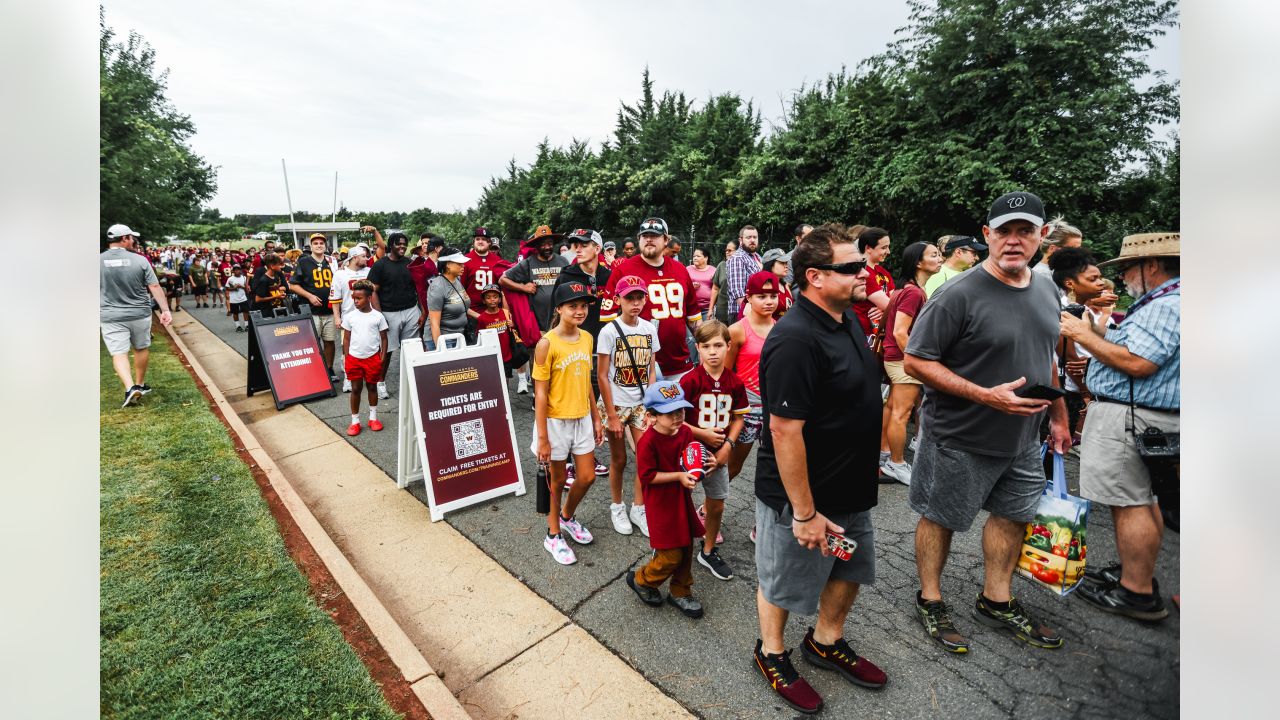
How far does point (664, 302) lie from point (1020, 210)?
272 centimetres

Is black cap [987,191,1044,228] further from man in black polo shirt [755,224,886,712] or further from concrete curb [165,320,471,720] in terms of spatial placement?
concrete curb [165,320,471,720]

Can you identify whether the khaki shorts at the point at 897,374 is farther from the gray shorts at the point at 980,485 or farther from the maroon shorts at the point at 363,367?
the maroon shorts at the point at 363,367

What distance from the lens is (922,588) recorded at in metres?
3.02

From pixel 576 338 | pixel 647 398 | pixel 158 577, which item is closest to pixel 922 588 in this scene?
pixel 647 398

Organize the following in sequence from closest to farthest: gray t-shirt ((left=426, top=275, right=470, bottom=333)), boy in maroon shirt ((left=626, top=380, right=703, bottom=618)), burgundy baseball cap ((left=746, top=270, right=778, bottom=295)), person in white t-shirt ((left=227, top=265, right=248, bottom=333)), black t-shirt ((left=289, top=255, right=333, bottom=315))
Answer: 1. boy in maroon shirt ((left=626, top=380, right=703, bottom=618))
2. burgundy baseball cap ((left=746, top=270, right=778, bottom=295))
3. gray t-shirt ((left=426, top=275, right=470, bottom=333))
4. black t-shirt ((left=289, top=255, right=333, bottom=315))
5. person in white t-shirt ((left=227, top=265, right=248, bottom=333))

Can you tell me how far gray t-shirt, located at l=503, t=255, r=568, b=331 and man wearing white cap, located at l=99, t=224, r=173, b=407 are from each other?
4.03 m

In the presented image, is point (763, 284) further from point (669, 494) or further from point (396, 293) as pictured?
point (396, 293)

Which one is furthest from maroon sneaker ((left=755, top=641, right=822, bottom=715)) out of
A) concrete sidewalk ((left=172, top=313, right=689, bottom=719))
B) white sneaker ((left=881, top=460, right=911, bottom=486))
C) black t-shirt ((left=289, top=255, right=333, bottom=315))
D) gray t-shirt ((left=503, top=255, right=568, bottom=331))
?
black t-shirt ((left=289, top=255, right=333, bottom=315))

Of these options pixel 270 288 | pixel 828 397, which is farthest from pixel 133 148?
pixel 828 397

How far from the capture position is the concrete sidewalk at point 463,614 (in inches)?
103

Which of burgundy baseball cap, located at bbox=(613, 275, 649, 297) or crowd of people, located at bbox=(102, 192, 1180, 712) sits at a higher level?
burgundy baseball cap, located at bbox=(613, 275, 649, 297)

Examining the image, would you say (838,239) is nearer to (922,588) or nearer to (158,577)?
(922,588)

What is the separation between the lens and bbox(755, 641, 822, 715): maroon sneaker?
2.48m

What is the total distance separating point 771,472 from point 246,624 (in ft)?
9.33
